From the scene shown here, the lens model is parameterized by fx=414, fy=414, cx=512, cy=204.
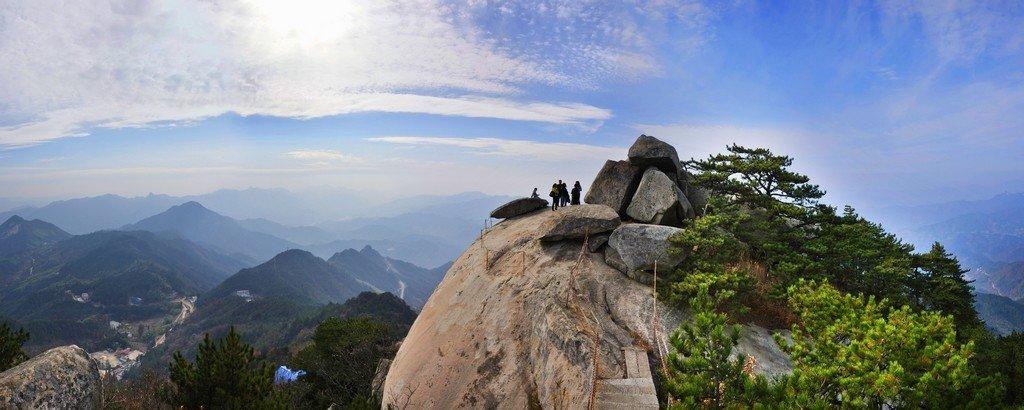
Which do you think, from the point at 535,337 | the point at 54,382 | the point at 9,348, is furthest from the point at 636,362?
the point at 9,348

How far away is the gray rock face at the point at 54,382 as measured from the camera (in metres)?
13.0

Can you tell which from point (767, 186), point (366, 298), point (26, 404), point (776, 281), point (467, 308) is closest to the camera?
point (26, 404)

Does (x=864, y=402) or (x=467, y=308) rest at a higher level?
(x=864, y=402)

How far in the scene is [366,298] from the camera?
15612 cm

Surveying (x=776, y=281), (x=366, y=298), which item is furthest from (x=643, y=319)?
(x=366, y=298)

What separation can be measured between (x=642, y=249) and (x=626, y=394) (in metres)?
7.04

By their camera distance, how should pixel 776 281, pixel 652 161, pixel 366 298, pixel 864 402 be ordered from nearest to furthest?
pixel 864 402, pixel 776 281, pixel 652 161, pixel 366 298

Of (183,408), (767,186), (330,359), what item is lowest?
(330,359)

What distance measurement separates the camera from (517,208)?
91.4ft

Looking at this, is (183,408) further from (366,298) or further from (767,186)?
(366,298)

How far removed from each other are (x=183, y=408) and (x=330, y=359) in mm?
20576

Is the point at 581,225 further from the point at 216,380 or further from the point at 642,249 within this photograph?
the point at 216,380

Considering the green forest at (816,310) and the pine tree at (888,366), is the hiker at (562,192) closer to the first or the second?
the green forest at (816,310)

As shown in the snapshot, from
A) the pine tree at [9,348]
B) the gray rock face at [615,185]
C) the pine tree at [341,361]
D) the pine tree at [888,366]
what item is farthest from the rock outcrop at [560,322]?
the pine tree at [9,348]
